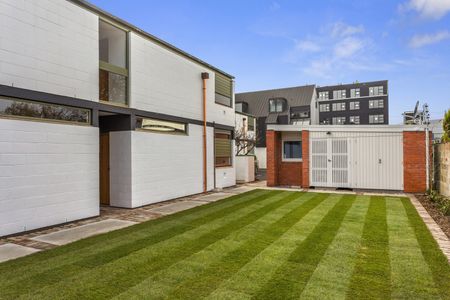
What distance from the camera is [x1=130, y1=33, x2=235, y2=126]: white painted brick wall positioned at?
10086mm

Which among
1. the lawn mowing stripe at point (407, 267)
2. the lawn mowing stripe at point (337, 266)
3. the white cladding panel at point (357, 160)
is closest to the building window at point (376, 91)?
the white cladding panel at point (357, 160)

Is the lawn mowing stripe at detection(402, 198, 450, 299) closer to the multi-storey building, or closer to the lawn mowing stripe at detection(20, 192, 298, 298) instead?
the lawn mowing stripe at detection(20, 192, 298, 298)

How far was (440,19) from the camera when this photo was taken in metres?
14.7

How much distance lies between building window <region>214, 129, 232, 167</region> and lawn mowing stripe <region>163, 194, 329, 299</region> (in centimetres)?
768

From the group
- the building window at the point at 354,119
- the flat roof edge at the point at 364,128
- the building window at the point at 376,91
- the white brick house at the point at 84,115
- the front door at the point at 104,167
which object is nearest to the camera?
the white brick house at the point at 84,115

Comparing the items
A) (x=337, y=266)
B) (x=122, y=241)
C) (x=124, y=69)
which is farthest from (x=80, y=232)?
(x=337, y=266)

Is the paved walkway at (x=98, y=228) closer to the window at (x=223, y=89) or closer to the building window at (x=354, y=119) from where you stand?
the window at (x=223, y=89)

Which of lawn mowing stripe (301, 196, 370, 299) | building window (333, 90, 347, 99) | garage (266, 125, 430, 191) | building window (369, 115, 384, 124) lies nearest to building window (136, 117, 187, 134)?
garage (266, 125, 430, 191)

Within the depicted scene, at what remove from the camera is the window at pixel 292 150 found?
16.0 meters

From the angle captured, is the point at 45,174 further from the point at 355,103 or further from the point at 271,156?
the point at 355,103

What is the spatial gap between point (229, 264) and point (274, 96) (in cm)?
3728

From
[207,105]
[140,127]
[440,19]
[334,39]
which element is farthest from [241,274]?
[334,39]

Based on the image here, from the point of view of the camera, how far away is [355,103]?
53844mm

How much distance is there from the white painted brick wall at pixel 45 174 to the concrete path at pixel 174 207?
1.86 meters
